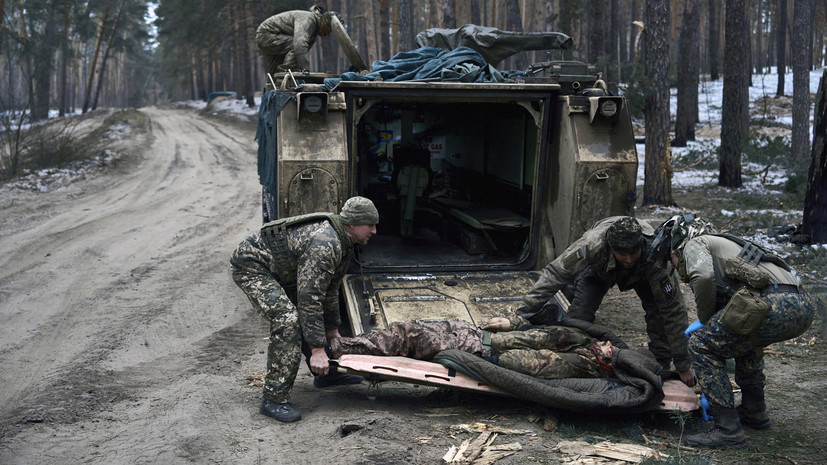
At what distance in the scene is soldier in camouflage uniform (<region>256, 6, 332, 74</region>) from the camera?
9203 millimetres

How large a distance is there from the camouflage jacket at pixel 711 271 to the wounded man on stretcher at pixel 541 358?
0.60 m

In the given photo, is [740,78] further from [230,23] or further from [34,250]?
[230,23]

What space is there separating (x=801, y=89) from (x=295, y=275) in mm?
14690

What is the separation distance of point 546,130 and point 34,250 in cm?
758

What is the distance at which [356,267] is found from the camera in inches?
283

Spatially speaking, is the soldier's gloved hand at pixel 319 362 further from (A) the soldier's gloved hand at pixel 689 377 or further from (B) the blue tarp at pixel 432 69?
(B) the blue tarp at pixel 432 69

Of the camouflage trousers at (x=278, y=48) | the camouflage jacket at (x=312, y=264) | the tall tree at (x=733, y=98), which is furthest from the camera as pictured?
the tall tree at (x=733, y=98)

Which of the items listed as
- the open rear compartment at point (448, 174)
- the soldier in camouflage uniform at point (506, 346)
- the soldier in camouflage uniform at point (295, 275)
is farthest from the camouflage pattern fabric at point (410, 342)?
the open rear compartment at point (448, 174)

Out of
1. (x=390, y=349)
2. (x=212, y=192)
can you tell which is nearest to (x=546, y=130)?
(x=390, y=349)

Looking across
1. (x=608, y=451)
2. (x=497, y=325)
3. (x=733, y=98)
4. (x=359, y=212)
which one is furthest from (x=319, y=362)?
(x=733, y=98)

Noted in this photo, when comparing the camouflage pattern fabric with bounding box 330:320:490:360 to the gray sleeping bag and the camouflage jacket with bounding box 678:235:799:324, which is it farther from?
the camouflage jacket with bounding box 678:235:799:324

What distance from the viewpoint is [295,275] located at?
5.32 metres

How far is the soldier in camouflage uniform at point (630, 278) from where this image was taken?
5117 mm

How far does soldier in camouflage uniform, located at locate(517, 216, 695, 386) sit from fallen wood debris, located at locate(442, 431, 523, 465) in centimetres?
131
